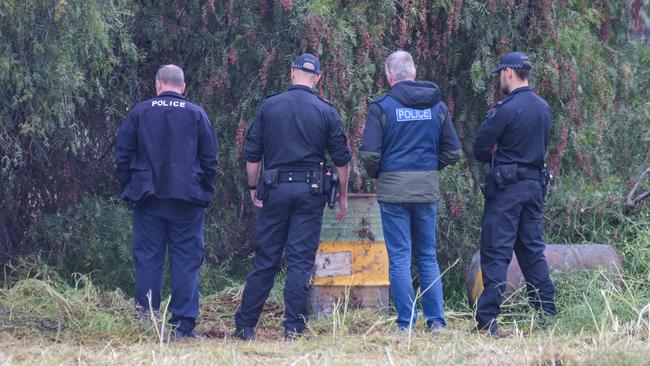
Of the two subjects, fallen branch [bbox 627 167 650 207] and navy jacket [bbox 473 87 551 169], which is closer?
navy jacket [bbox 473 87 551 169]

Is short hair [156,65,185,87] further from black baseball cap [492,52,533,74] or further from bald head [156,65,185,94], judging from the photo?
black baseball cap [492,52,533,74]

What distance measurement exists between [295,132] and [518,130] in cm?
154

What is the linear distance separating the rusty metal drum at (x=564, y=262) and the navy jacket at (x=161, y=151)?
2.45m

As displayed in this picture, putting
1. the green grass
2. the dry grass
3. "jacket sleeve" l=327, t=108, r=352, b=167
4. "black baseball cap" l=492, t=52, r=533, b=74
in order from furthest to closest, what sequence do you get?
"black baseball cap" l=492, t=52, r=533, b=74
"jacket sleeve" l=327, t=108, r=352, b=167
the green grass
the dry grass

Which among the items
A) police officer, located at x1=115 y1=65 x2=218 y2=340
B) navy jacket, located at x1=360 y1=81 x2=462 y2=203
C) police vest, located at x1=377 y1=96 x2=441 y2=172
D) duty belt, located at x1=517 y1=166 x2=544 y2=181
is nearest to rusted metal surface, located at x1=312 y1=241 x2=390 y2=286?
navy jacket, located at x1=360 y1=81 x2=462 y2=203

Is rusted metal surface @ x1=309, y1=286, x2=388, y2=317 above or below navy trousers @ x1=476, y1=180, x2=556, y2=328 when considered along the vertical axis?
below

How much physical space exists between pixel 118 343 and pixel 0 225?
266 centimetres

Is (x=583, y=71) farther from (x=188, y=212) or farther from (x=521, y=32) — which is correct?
(x=188, y=212)

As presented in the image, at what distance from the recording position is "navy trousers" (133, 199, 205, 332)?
7.25 metres

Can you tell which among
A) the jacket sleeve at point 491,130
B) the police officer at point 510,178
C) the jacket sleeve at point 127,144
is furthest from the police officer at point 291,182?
the police officer at point 510,178

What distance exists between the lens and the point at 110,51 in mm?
8148

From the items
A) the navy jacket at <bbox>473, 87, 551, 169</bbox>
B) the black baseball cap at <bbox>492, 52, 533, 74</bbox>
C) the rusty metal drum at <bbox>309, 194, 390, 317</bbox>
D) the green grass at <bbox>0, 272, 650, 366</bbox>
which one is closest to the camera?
the green grass at <bbox>0, 272, 650, 366</bbox>

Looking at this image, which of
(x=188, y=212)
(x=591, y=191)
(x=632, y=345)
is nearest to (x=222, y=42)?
(x=188, y=212)

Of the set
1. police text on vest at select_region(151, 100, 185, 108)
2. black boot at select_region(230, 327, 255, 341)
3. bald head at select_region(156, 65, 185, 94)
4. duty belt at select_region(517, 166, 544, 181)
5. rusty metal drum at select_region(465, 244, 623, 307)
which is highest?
bald head at select_region(156, 65, 185, 94)
